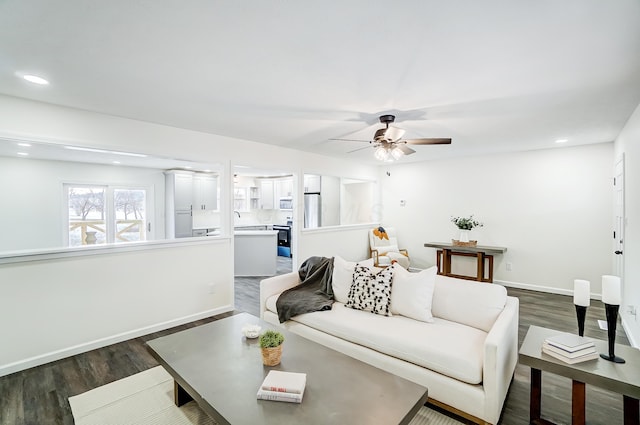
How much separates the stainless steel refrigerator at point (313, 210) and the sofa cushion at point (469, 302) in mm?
3959

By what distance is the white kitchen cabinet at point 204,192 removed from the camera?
6891mm

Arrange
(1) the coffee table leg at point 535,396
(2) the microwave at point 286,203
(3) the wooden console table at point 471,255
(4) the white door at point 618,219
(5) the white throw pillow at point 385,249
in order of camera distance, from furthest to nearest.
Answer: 1. (2) the microwave at point 286,203
2. (5) the white throw pillow at point 385,249
3. (3) the wooden console table at point 471,255
4. (4) the white door at point 618,219
5. (1) the coffee table leg at point 535,396

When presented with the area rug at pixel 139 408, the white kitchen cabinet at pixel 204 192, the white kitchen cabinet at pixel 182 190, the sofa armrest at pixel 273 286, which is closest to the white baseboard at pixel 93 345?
the area rug at pixel 139 408

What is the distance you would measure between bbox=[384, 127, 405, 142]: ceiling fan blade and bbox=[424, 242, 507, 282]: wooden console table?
10.5 ft

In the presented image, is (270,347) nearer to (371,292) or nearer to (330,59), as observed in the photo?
(371,292)

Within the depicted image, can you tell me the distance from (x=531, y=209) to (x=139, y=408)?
20.0 feet

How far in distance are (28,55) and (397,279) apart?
3256 mm

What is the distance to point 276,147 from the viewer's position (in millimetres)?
4973

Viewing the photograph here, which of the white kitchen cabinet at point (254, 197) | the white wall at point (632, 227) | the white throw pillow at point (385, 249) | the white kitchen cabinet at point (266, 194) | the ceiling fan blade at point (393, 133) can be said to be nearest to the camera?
the white wall at point (632, 227)

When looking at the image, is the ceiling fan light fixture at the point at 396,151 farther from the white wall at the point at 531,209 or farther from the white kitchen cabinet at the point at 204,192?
the white kitchen cabinet at the point at 204,192

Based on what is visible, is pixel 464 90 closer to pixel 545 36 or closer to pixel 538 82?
pixel 538 82

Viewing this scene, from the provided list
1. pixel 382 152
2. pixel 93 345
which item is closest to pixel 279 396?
pixel 382 152

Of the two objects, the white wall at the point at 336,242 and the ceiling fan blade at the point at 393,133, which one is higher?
the ceiling fan blade at the point at 393,133

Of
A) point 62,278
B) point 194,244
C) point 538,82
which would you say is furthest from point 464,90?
point 62,278
